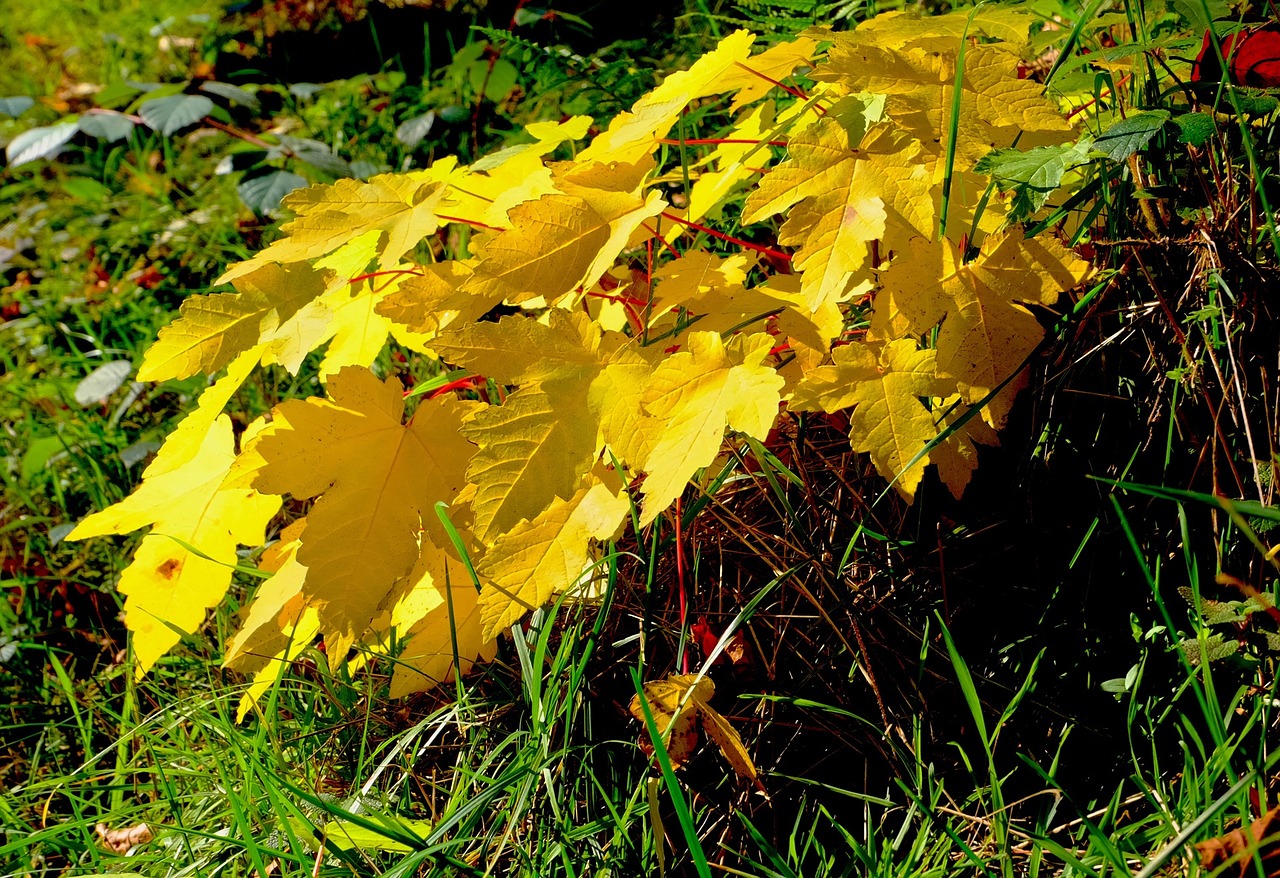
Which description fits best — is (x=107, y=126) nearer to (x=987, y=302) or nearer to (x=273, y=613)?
(x=273, y=613)

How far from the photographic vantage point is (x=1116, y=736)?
1036 mm

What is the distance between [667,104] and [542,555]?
0.51m

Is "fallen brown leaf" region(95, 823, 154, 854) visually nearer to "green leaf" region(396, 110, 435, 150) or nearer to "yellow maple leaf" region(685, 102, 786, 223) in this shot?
"yellow maple leaf" region(685, 102, 786, 223)

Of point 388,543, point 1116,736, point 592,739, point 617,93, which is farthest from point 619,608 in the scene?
point 617,93

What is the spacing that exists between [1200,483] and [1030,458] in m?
0.17

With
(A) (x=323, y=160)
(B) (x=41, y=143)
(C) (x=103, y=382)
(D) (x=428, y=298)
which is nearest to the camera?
(D) (x=428, y=298)

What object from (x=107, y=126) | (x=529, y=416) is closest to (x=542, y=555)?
(x=529, y=416)

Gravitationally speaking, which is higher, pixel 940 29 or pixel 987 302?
pixel 940 29

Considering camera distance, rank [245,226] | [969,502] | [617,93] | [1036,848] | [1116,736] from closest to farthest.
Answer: [1036,848] < [1116,736] < [969,502] < [617,93] < [245,226]

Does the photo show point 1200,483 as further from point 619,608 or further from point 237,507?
point 237,507

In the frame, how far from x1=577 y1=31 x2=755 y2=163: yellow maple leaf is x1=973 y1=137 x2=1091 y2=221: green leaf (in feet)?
1.01

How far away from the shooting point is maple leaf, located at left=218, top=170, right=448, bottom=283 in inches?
41.4

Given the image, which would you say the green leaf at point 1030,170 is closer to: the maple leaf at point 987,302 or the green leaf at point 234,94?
the maple leaf at point 987,302

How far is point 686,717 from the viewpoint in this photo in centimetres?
103
